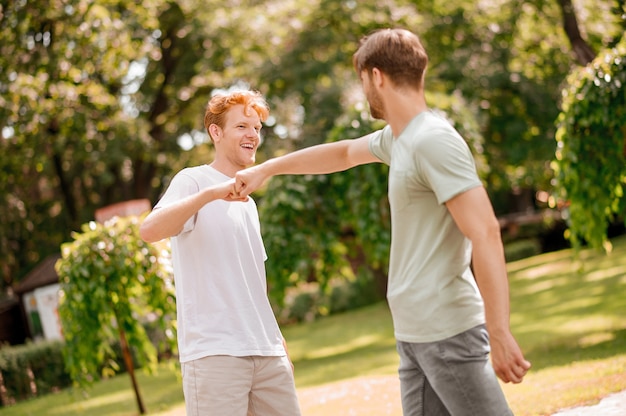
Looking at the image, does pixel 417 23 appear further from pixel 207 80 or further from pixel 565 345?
pixel 565 345

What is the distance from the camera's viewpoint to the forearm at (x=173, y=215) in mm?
2920

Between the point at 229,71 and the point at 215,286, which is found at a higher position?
the point at 229,71

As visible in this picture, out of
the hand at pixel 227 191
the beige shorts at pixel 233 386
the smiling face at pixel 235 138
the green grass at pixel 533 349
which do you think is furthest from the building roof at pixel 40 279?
the hand at pixel 227 191

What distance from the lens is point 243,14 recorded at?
2089cm

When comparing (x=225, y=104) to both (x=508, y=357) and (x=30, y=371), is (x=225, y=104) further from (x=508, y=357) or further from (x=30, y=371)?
(x=30, y=371)

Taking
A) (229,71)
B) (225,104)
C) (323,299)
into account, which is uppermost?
(229,71)

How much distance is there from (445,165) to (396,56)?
1.24ft

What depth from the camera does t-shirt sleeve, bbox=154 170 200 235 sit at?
3.12 m

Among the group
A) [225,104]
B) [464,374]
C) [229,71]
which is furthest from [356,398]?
[229,71]

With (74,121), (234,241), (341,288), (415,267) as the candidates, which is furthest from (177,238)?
(341,288)

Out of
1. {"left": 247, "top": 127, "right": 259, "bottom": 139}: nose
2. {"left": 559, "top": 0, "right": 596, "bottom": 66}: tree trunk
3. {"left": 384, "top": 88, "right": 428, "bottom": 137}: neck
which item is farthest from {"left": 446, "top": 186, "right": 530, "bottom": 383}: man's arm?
{"left": 559, "top": 0, "right": 596, "bottom": 66}: tree trunk

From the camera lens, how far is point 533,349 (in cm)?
1006

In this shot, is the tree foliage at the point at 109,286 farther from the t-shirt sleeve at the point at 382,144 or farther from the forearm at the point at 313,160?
the t-shirt sleeve at the point at 382,144

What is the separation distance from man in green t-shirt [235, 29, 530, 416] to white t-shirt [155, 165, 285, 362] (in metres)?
0.85
